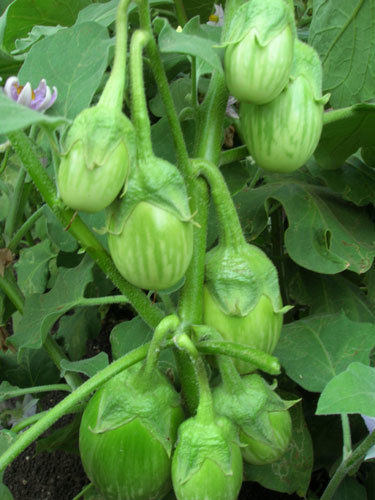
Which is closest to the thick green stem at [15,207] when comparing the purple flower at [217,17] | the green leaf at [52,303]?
the green leaf at [52,303]

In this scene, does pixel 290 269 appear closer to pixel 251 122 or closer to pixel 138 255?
pixel 251 122

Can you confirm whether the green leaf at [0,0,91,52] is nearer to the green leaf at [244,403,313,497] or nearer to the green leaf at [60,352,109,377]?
the green leaf at [60,352,109,377]

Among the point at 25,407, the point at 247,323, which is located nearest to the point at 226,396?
the point at 247,323

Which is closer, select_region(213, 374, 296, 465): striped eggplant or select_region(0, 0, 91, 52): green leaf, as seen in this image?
select_region(213, 374, 296, 465): striped eggplant

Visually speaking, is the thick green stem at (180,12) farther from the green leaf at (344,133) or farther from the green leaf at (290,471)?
the green leaf at (290,471)

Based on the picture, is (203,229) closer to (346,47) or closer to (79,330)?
(346,47)

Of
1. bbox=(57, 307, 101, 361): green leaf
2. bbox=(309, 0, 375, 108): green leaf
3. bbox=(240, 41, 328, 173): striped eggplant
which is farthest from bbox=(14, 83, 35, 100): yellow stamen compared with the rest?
bbox=(57, 307, 101, 361): green leaf
